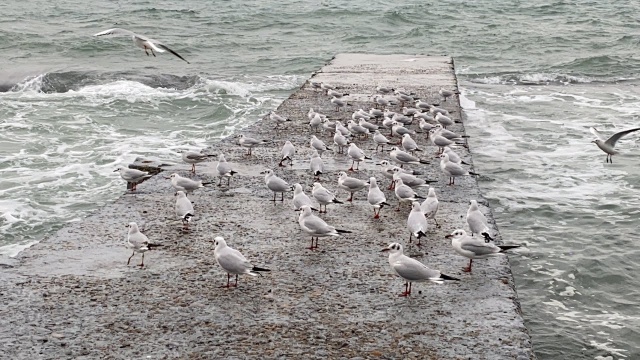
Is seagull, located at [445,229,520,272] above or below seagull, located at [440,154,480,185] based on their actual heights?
above

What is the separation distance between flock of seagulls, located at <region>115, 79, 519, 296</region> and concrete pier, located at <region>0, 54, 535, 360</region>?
172 mm

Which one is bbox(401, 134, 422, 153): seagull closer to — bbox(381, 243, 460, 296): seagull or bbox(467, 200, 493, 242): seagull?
bbox(467, 200, 493, 242): seagull

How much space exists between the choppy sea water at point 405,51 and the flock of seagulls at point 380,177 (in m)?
1.36

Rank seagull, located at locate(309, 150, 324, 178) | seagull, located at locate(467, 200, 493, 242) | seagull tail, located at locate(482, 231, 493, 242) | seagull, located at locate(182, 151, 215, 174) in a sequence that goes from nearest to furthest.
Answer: seagull tail, located at locate(482, 231, 493, 242), seagull, located at locate(467, 200, 493, 242), seagull, located at locate(309, 150, 324, 178), seagull, located at locate(182, 151, 215, 174)

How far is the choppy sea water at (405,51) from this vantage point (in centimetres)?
949

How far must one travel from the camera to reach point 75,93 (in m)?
20.9

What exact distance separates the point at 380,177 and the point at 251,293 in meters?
4.01

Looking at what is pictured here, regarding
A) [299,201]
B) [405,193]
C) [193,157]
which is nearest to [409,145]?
[405,193]

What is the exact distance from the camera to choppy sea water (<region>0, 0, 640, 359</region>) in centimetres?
949

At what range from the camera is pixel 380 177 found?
32.7ft

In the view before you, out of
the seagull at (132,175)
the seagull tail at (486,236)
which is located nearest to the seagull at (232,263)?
the seagull tail at (486,236)

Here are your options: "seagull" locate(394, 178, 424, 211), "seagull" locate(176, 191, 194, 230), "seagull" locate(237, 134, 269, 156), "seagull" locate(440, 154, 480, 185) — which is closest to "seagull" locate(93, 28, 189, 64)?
"seagull" locate(237, 134, 269, 156)

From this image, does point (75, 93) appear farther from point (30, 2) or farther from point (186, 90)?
point (30, 2)

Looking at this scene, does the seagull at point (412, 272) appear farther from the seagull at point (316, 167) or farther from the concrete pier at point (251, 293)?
the seagull at point (316, 167)
